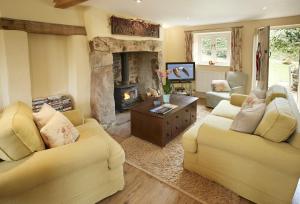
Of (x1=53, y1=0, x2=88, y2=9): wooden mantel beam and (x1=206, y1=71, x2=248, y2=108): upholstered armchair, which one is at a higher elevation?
(x1=53, y1=0, x2=88, y2=9): wooden mantel beam

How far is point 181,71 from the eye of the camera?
5465mm

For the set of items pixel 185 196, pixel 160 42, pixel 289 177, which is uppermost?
pixel 160 42

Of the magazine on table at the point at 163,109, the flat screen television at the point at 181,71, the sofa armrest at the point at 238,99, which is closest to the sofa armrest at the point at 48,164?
the magazine on table at the point at 163,109

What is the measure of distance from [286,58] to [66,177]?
7536 mm

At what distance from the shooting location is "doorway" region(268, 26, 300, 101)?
21.3 feet

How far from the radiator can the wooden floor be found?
158 inches

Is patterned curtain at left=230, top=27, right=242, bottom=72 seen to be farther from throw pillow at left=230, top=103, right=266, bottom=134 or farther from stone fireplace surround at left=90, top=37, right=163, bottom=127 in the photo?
throw pillow at left=230, top=103, right=266, bottom=134

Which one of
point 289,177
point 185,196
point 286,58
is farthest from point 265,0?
point 286,58

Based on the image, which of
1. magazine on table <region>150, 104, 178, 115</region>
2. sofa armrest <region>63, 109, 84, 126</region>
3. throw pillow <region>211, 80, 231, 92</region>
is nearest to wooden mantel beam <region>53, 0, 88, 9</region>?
sofa armrest <region>63, 109, 84, 126</region>

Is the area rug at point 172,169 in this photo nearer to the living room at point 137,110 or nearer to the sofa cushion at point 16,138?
the living room at point 137,110

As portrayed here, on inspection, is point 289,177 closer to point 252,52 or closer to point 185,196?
point 185,196

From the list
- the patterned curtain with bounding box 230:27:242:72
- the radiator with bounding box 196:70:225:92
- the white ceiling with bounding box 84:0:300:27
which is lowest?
the radiator with bounding box 196:70:225:92

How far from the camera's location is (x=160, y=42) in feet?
17.5

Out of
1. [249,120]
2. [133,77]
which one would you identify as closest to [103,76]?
[133,77]
